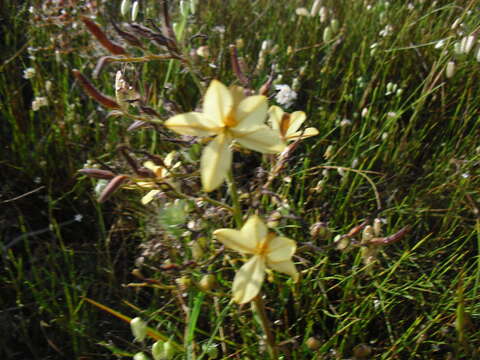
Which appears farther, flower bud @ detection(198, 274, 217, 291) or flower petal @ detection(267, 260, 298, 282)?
flower bud @ detection(198, 274, 217, 291)

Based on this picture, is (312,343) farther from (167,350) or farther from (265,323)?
(167,350)

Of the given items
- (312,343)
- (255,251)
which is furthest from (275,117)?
(312,343)

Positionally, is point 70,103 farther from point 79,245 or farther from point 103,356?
point 103,356

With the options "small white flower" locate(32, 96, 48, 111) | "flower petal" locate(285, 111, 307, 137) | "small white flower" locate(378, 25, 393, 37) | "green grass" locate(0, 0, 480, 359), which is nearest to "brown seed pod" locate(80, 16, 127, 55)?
"green grass" locate(0, 0, 480, 359)

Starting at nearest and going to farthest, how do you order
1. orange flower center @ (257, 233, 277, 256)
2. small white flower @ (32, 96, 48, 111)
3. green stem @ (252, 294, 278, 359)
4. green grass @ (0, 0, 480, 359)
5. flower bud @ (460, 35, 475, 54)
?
orange flower center @ (257, 233, 277, 256) < green stem @ (252, 294, 278, 359) < green grass @ (0, 0, 480, 359) < flower bud @ (460, 35, 475, 54) < small white flower @ (32, 96, 48, 111)

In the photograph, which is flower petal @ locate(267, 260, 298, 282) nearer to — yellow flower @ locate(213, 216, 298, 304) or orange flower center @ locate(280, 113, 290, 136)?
yellow flower @ locate(213, 216, 298, 304)

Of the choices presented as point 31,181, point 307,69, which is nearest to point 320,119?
point 307,69
